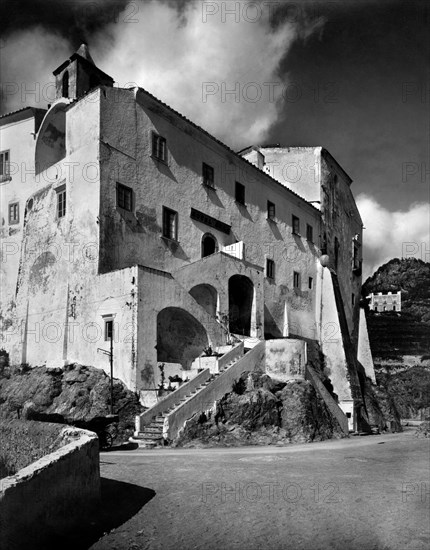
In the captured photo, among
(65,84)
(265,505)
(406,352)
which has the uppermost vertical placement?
(65,84)

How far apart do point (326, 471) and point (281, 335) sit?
22.6m

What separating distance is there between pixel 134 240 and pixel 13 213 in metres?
9.49

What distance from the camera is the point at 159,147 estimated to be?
25672mm

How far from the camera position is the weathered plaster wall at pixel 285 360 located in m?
23.0

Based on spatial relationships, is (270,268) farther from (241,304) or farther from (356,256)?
(356,256)

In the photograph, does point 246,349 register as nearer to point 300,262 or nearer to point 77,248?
point 77,248

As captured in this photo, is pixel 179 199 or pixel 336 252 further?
pixel 336 252

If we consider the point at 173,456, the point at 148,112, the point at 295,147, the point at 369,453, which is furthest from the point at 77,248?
the point at 295,147

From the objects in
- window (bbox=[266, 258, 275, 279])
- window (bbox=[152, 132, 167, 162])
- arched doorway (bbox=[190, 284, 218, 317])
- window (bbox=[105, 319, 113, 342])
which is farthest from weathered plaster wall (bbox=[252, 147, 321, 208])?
window (bbox=[105, 319, 113, 342])

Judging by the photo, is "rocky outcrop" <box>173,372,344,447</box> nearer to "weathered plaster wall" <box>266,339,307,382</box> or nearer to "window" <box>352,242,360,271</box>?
"weathered plaster wall" <box>266,339,307,382</box>

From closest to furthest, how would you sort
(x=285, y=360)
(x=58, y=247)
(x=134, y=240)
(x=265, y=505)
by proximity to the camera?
(x=265, y=505), (x=285, y=360), (x=134, y=240), (x=58, y=247)

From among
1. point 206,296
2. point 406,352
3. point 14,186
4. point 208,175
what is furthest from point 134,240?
point 406,352

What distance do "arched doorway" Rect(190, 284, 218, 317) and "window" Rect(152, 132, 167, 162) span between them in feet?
20.6

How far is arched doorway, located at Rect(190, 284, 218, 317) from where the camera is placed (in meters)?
25.6
